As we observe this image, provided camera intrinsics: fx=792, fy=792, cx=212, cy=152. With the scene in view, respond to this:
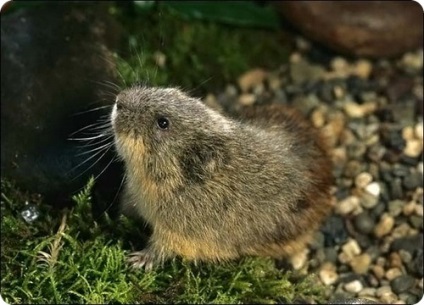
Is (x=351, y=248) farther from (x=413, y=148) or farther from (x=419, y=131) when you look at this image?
(x=419, y=131)

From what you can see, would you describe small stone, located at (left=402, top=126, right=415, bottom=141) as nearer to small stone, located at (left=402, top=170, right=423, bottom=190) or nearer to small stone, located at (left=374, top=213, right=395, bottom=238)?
small stone, located at (left=402, top=170, right=423, bottom=190)

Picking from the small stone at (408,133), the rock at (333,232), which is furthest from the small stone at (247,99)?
the rock at (333,232)

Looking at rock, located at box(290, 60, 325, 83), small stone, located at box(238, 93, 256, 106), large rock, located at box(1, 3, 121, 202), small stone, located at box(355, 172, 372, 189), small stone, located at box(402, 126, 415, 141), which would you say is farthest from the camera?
rock, located at box(290, 60, 325, 83)

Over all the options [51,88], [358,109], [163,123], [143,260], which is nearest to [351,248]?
[358,109]

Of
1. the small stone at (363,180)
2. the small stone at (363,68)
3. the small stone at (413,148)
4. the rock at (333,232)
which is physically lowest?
the rock at (333,232)

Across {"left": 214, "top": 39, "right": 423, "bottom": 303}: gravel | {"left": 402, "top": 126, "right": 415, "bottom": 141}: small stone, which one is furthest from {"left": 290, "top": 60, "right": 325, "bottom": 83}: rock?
{"left": 402, "top": 126, "right": 415, "bottom": 141}: small stone

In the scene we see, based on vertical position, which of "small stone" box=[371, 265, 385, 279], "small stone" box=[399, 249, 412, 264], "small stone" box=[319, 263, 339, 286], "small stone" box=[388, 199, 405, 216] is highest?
"small stone" box=[388, 199, 405, 216]

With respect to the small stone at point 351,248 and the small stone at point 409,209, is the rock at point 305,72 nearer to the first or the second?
the small stone at point 409,209
